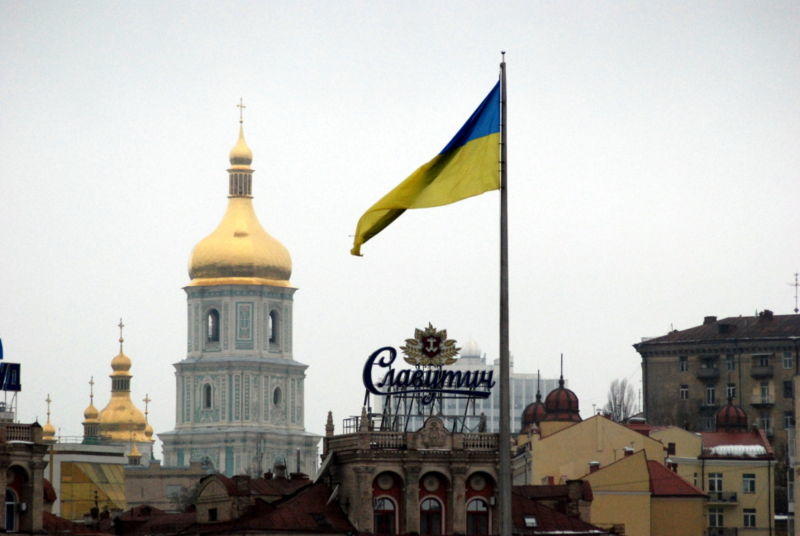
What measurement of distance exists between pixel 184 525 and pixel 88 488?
70223 mm

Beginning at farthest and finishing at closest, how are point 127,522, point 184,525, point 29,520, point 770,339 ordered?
1. point 770,339
2. point 127,522
3. point 184,525
4. point 29,520

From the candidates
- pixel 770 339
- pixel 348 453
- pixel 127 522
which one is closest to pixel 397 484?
pixel 348 453

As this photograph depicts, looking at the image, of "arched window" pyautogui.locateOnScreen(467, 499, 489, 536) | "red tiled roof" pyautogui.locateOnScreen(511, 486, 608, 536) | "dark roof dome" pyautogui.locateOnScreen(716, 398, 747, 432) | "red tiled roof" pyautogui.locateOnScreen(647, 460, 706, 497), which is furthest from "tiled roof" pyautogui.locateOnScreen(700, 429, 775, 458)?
"arched window" pyautogui.locateOnScreen(467, 499, 489, 536)

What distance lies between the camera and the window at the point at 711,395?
175250 millimetres

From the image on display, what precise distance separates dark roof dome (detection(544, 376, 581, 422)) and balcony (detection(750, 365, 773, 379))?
93.1 feet

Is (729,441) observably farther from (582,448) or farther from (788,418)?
(788,418)

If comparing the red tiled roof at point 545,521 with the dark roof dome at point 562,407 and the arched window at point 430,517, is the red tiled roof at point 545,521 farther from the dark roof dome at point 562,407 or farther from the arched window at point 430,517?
the dark roof dome at point 562,407

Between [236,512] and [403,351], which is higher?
[403,351]

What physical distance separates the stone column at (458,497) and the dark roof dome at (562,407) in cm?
4697

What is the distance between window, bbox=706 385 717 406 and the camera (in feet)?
575

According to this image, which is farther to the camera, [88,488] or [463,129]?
[88,488]

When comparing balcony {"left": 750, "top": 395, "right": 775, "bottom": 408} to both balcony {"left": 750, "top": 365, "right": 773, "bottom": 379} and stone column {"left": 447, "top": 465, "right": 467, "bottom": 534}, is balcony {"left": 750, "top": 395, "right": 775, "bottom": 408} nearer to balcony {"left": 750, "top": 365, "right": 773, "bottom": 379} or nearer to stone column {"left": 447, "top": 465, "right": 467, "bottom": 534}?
balcony {"left": 750, "top": 365, "right": 773, "bottom": 379}

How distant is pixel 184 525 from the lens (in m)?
107

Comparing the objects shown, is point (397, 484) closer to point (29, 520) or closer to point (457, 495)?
point (457, 495)
